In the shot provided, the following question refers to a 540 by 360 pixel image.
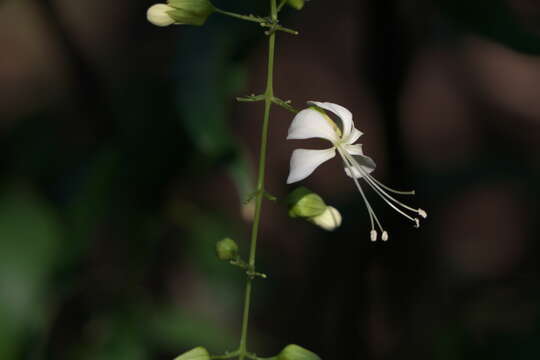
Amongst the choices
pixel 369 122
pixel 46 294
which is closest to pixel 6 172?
pixel 46 294

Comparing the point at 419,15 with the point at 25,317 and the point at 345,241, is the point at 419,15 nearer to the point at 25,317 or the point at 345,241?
the point at 345,241

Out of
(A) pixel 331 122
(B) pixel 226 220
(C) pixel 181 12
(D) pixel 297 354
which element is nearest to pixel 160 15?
(C) pixel 181 12

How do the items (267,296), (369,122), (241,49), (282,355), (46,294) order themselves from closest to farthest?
1. (282,355)
2. (241,49)
3. (46,294)
4. (267,296)
5. (369,122)

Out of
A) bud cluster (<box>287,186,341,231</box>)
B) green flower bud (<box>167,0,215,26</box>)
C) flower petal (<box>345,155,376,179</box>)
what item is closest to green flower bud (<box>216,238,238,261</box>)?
Answer: bud cluster (<box>287,186,341,231</box>)

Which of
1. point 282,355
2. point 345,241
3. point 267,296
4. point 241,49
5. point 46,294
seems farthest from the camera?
point 267,296

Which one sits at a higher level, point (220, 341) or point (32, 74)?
point (32, 74)

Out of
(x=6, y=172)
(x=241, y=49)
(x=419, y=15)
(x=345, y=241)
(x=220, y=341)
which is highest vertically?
(x=419, y=15)

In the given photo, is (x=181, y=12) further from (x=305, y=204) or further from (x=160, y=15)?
(x=305, y=204)
